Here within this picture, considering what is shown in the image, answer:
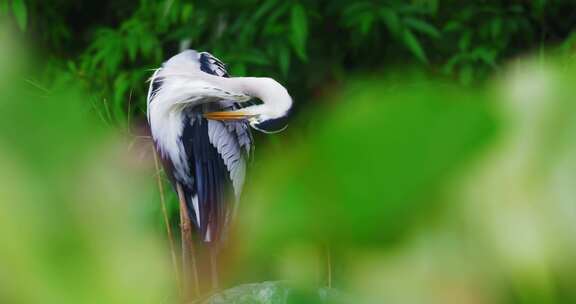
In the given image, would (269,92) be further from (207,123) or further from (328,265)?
(328,265)

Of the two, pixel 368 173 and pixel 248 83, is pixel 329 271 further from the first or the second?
pixel 248 83

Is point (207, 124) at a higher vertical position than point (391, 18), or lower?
lower

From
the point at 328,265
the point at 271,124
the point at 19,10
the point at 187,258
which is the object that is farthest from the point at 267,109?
the point at 19,10

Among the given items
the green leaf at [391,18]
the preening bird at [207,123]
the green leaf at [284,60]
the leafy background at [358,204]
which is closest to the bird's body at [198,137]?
the preening bird at [207,123]

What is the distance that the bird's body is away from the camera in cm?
47

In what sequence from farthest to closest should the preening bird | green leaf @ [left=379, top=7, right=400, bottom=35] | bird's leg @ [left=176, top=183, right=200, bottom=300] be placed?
green leaf @ [left=379, top=7, right=400, bottom=35] < the preening bird < bird's leg @ [left=176, top=183, right=200, bottom=300]

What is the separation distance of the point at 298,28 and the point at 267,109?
2.67 ft

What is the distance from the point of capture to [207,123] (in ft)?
1.66

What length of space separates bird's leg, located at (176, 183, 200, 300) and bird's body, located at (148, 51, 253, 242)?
0.01 meters

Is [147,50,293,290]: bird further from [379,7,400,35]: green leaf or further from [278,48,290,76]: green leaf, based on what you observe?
[379,7,400,35]: green leaf

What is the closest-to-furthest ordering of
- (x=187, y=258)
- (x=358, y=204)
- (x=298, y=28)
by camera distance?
1. (x=358, y=204)
2. (x=187, y=258)
3. (x=298, y=28)

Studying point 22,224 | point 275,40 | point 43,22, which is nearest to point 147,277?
point 22,224

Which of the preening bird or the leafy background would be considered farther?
the preening bird

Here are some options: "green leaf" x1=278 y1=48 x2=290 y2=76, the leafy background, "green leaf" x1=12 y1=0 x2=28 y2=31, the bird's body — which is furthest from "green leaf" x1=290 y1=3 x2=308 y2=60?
the leafy background
